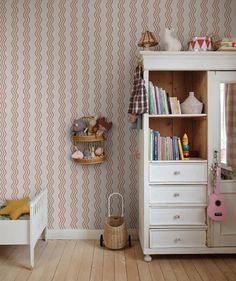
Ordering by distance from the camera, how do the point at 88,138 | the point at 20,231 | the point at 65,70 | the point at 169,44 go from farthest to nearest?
the point at 65,70
the point at 88,138
the point at 169,44
the point at 20,231

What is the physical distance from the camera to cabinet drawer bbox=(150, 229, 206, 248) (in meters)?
3.01

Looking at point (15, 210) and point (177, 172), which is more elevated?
point (177, 172)

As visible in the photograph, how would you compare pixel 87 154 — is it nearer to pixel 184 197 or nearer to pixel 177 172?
pixel 177 172

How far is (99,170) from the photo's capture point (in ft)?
11.7

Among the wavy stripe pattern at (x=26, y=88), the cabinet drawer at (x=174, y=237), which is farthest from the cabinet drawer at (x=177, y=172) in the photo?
the wavy stripe pattern at (x=26, y=88)

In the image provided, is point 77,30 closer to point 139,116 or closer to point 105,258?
point 139,116

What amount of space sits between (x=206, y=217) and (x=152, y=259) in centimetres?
58

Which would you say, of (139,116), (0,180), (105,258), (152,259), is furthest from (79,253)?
(139,116)

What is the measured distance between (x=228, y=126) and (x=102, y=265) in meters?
1.57

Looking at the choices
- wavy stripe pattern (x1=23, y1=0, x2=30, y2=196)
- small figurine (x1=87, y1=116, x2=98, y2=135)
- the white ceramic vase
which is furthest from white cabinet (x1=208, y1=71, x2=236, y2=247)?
wavy stripe pattern (x1=23, y1=0, x2=30, y2=196)

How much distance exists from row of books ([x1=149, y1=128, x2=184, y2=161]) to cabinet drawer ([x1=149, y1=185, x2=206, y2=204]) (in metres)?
0.25

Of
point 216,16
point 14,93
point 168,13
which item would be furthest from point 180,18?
point 14,93

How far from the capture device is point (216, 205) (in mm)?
3002

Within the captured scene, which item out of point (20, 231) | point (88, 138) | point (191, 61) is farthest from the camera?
point (88, 138)
